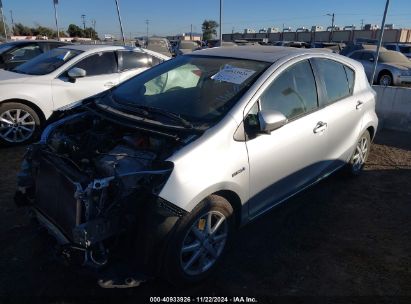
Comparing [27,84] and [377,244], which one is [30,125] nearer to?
[27,84]

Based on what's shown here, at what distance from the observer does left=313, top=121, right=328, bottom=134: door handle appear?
3684 millimetres

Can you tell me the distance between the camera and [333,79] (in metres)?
4.18

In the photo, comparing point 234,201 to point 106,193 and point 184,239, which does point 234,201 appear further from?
point 106,193

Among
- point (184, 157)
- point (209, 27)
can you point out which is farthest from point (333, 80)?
point (209, 27)

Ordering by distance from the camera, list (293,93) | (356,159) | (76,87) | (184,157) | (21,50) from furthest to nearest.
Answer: (21,50) → (76,87) → (356,159) → (293,93) → (184,157)

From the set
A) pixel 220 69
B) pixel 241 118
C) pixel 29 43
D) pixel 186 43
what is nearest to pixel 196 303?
pixel 241 118

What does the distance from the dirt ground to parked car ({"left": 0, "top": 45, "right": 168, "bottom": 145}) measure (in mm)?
1519

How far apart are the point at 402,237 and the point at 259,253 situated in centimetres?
150

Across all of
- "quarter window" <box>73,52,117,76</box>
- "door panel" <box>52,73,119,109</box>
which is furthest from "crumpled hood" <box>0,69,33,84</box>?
"quarter window" <box>73,52,117,76</box>

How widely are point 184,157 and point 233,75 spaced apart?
117cm

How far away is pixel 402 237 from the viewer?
12.2 feet

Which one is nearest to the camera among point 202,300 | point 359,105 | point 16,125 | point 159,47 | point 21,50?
point 202,300

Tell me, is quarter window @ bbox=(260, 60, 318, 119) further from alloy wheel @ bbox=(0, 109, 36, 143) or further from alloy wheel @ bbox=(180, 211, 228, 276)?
alloy wheel @ bbox=(0, 109, 36, 143)

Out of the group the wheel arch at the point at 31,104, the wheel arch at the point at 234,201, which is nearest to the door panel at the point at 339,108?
the wheel arch at the point at 234,201
